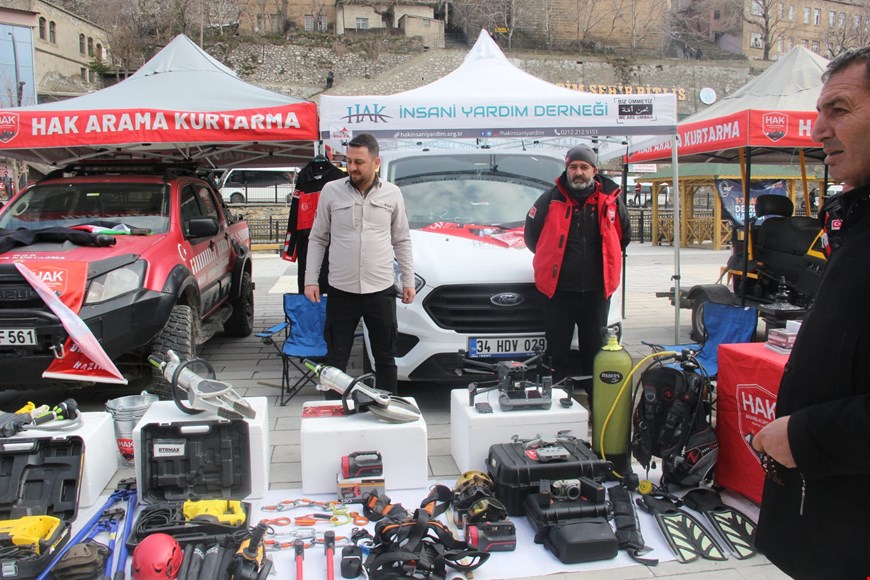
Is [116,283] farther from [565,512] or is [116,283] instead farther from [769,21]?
[769,21]

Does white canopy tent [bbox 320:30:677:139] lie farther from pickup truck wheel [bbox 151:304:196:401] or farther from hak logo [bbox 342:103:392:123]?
pickup truck wheel [bbox 151:304:196:401]

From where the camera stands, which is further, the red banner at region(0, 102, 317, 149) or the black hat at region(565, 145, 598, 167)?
the red banner at region(0, 102, 317, 149)

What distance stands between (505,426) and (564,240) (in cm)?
141

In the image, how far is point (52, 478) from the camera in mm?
3490

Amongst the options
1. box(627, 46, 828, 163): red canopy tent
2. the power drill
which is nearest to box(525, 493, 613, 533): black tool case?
the power drill

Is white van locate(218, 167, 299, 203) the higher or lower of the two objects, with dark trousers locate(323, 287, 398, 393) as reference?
higher

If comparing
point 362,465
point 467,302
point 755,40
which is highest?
point 755,40

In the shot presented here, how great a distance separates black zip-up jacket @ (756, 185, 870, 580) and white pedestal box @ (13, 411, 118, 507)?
3.36 meters

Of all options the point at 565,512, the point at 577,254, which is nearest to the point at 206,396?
the point at 565,512

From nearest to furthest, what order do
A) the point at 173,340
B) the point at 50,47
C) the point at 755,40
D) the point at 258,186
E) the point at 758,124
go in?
the point at 173,340 < the point at 758,124 < the point at 258,186 < the point at 50,47 < the point at 755,40

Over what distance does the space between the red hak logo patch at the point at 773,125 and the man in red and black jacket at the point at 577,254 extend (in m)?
2.67

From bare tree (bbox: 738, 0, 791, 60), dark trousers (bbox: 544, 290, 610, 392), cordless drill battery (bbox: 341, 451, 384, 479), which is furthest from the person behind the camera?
bare tree (bbox: 738, 0, 791, 60)

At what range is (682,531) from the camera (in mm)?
3383

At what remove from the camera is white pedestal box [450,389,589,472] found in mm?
3896
